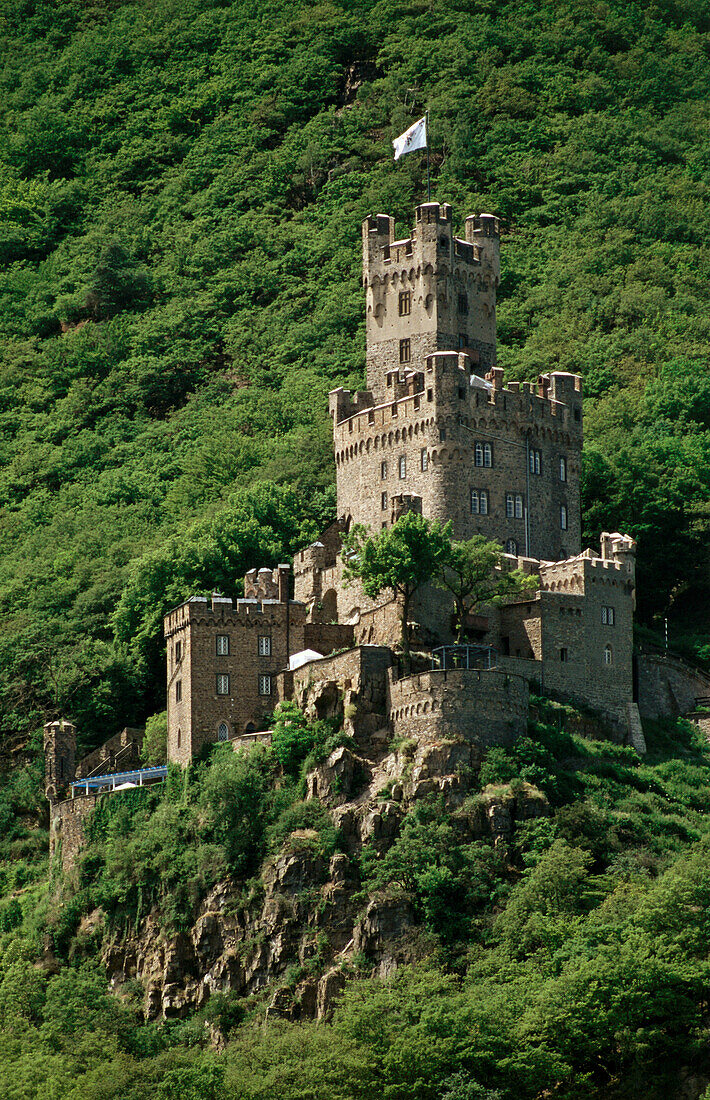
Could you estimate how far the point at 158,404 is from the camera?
5945 inches

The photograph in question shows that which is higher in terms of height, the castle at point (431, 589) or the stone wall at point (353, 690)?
the castle at point (431, 589)

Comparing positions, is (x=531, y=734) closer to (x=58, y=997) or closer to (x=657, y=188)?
(x=58, y=997)

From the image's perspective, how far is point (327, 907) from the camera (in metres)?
83.8

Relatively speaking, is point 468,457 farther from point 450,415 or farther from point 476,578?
point 476,578

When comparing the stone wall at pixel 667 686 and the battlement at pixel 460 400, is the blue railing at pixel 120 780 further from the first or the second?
the stone wall at pixel 667 686

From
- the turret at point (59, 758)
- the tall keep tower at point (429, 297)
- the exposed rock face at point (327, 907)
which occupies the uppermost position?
the tall keep tower at point (429, 297)

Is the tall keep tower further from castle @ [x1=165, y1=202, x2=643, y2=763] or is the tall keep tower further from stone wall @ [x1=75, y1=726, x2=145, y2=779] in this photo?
stone wall @ [x1=75, y1=726, x2=145, y2=779]

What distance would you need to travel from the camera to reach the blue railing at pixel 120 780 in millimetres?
95812

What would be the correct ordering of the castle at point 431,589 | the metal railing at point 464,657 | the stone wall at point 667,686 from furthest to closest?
the stone wall at point 667,686 → the metal railing at point 464,657 → the castle at point 431,589

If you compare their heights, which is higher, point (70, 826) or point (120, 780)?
point (120, 780)

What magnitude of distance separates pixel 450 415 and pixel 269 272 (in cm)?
5977

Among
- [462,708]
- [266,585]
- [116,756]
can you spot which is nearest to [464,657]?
[462,708]

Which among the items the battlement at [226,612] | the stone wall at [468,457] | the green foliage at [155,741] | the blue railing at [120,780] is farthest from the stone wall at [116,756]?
the stone wall at [468,457]

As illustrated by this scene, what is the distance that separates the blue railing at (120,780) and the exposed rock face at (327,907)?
8784mm
